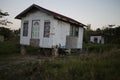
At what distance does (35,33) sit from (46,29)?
146 centimetres

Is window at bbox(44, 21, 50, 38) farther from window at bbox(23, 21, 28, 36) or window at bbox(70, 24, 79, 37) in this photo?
window at bbox(70, 24, 79, 37)

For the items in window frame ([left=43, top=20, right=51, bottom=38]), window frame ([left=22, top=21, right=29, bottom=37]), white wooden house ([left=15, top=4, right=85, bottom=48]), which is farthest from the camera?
window frame ([left=22, top=21, right=29, bottom=37])

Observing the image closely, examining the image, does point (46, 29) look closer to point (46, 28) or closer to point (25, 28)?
point (46, 28)

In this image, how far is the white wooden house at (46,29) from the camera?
44.4ft

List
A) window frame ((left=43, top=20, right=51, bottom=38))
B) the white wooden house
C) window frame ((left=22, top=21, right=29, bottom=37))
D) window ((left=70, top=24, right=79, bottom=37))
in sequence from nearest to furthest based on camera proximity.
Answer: the white wooden house
window frame ((left=43, top=20, right=51, bottom=38))
window frame ((left=22, top=21, right=29, bottom=37))
window ((left=70, top=24, right=79, bottom=37))

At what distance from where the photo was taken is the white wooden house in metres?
13.5

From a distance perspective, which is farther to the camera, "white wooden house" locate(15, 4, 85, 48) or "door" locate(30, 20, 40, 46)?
"door" locate(30, 20, 40, 46)

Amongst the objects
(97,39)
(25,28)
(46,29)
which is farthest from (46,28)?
(97,39)

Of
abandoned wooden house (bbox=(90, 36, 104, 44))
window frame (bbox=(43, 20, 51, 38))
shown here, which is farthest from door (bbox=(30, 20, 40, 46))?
abandoned wooden house (bbox=(90, 36, 104, 44))

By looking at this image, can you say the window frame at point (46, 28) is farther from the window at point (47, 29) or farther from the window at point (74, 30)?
the window at point (74, 30)

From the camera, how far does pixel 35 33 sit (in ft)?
48.2

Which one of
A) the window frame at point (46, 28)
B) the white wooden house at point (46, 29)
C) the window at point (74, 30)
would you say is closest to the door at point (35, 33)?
the white wooden house at point (46, 29)

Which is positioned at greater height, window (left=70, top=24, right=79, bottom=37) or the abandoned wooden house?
window (left=70, top=24, right=79, bottom=37)

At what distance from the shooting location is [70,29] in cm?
1593
